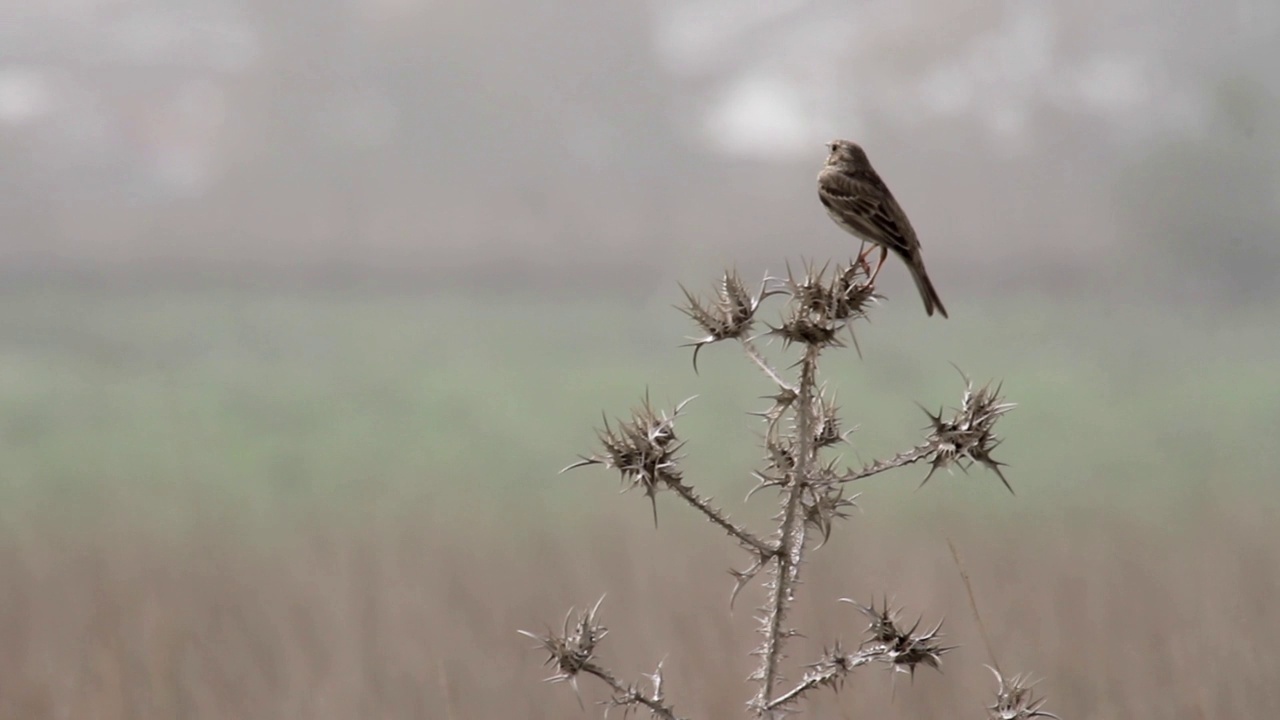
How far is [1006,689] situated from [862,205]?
246 cm

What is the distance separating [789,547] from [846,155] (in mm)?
2914

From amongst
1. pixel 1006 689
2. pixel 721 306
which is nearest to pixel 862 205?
pixel 721 306

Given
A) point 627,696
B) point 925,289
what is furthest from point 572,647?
point 925,289

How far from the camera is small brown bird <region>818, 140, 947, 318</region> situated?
498 cm

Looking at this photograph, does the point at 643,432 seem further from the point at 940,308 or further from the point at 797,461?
the point at 940,308

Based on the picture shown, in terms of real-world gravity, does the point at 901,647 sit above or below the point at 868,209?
below

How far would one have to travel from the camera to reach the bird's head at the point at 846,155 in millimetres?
5527

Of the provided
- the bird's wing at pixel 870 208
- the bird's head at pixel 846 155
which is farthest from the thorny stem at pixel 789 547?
the bird's head at pixel 846 155

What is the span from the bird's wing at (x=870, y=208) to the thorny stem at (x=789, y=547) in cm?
196

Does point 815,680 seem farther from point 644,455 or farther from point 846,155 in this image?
point 846,155

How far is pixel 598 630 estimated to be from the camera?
3451mm

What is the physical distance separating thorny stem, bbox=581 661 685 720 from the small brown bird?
2339 millimetres

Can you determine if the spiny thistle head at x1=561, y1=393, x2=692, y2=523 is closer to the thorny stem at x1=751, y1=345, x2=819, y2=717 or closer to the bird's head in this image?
the thorny stem at x1=751, y1=345, x2=819, y2=717

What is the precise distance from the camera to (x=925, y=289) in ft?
16.3
